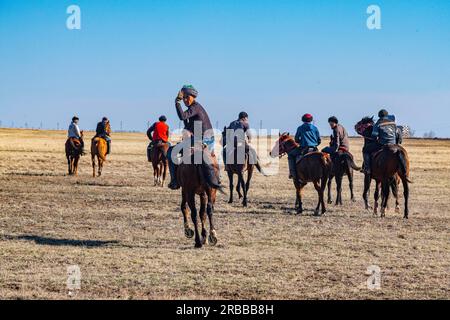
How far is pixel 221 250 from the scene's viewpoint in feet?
41.3

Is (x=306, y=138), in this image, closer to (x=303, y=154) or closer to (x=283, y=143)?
(x=303, y=154)

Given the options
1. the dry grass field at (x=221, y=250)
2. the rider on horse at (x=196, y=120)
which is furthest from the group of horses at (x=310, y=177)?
the dry grass field at (x=221, y=250)

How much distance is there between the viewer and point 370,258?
477 inches

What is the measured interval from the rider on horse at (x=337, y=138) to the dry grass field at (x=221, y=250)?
1.68 m

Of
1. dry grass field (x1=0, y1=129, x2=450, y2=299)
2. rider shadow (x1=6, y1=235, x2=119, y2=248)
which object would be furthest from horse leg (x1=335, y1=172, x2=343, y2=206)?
rider shadow (x1=6, y1=235, x2=119, y2=248)

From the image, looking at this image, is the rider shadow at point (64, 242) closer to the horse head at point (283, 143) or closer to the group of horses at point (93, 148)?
the horse head at point (283, 143)

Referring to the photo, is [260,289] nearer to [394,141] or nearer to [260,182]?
[394,141]

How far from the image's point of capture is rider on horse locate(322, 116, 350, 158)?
19.9 metres

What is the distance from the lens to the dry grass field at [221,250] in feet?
31.9

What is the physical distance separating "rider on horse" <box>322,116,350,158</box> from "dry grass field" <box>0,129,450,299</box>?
1679 mm

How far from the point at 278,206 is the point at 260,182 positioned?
32.2ft

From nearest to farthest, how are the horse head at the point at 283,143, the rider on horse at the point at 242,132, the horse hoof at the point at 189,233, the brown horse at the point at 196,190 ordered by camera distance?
the brown horse at the point at 196,190
the horse hoof at the point at 189,233
the horse head at the point at 283,143
the rider on horse at the point at 242,132

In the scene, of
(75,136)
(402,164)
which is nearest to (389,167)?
(402,164)
